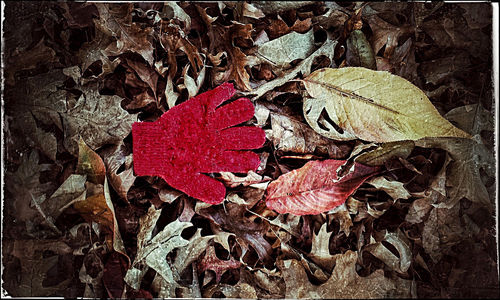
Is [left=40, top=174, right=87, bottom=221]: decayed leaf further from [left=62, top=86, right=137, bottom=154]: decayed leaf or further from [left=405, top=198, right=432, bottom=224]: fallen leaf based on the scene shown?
[left=405, top=198, right=432, bottom=224]: fallen leaf

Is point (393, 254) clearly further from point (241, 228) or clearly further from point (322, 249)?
point (241, 228)

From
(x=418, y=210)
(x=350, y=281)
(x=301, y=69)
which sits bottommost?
(x=350, y=281)

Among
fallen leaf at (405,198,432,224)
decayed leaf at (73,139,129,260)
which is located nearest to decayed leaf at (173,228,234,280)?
decayed leaf at (73,139,129,260)

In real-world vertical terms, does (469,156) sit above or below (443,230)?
above

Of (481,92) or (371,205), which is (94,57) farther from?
(481,92)

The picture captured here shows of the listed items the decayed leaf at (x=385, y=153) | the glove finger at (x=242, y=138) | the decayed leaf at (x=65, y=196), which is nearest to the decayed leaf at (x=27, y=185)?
the decayed leaf at (x=65, y=196)

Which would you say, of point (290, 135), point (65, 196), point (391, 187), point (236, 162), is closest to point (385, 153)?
point (391, 187)

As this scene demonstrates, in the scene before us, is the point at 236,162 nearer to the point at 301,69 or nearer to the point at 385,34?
the point at 301,69
